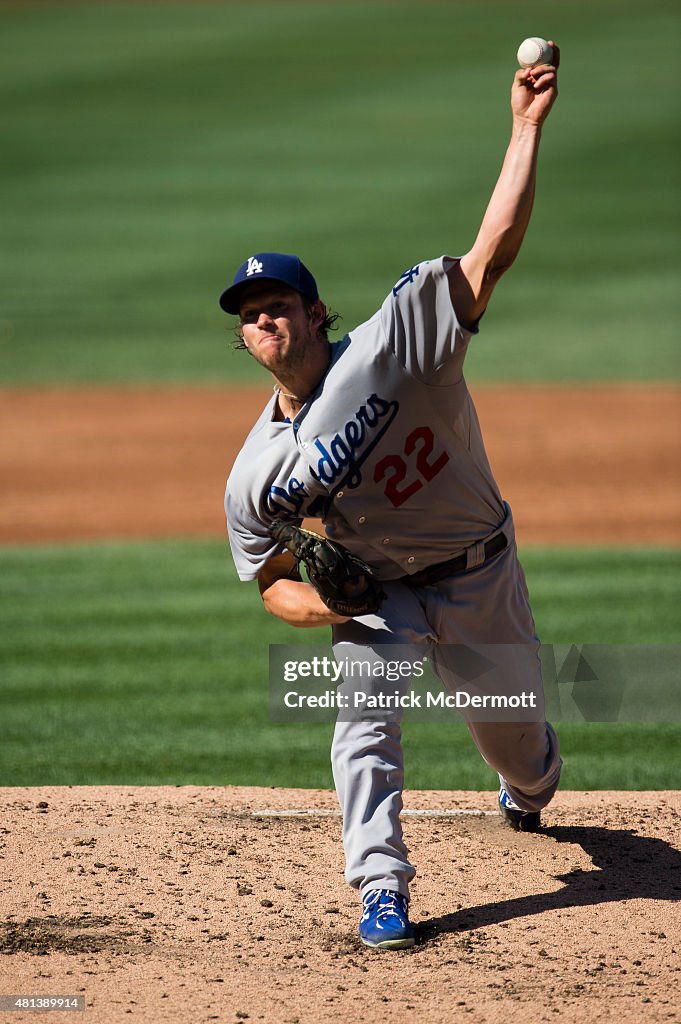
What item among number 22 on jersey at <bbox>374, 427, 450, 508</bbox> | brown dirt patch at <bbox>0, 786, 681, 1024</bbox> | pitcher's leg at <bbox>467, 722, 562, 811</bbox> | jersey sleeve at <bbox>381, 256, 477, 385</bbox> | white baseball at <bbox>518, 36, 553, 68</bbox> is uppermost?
white baseball at <bbox>518, 36, 553, 68</bbox>

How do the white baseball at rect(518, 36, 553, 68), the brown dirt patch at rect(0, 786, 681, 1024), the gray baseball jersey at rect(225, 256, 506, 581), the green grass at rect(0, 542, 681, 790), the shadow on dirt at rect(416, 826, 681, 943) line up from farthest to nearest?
the green grass at rect(0, 542, 681, 790)
the shadow on dirt at rect(416, 826, 681, 943)
the gray baseball jersey at rect(225, 256, 506, 581)
the white baseball at rect(518, 36, 553, 68)
the brown dirt patch at rect(0, 786, 681, 1024)

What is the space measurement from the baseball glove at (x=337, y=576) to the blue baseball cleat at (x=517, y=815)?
1.28 m

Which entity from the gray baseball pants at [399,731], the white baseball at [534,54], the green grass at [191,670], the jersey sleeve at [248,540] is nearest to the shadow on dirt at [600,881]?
the gray baseball pants at [399,731]

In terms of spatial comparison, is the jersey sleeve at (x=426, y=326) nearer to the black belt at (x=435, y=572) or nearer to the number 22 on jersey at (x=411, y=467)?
the number 22 on jersey at (x=411, y=467)

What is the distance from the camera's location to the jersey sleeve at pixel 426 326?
415cm

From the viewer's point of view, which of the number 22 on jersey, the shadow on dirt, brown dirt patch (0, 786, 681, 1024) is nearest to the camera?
brown dirt patch (0, 786, 681, 1024)

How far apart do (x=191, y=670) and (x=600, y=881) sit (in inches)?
143

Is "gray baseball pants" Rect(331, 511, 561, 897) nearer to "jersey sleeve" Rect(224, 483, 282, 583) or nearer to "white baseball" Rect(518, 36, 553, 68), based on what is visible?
"jersey sleeve" Rect(224, 483, 282, 583)

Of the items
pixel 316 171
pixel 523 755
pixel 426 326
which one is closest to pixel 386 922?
pixel 523 755

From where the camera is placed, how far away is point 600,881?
15.9ft

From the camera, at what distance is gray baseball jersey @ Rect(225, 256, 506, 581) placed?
423 cm

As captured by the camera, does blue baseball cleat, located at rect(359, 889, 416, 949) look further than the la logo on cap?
No

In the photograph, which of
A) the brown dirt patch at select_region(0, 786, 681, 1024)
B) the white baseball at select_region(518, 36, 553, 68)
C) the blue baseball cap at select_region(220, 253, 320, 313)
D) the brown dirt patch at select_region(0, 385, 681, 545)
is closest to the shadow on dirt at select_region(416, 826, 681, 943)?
the brown dirt patch at select_region(0, 786, 681, 1024)

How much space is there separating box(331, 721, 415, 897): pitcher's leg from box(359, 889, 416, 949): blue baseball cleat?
1.5 inches
